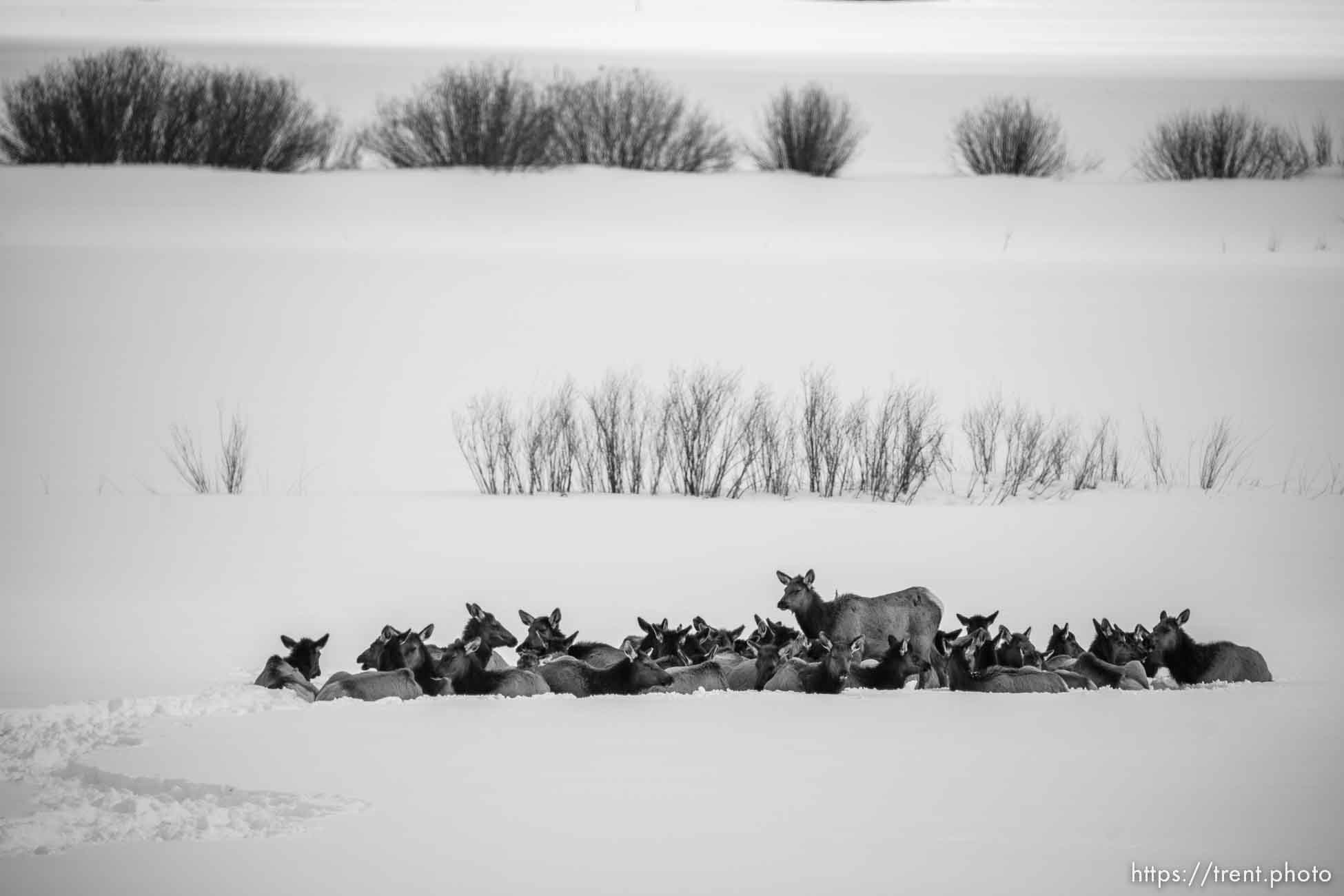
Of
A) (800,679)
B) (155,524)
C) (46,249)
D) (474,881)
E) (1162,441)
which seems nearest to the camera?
(474,881)

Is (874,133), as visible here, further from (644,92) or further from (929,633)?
(929,633)

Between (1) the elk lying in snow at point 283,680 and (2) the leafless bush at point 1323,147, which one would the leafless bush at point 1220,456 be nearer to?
(2) the leafless bush at point 1323,147

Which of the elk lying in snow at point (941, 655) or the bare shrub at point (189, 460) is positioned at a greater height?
the bare shrub at point (189, 460)

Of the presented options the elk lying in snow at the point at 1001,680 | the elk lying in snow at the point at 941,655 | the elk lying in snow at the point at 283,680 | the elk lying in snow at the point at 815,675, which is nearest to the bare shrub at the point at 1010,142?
the elk lying in snow at the point at 941,655

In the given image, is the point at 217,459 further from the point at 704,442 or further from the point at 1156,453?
the point at 1156,453

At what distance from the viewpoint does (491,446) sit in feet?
50.0

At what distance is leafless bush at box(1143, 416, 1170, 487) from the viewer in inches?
600

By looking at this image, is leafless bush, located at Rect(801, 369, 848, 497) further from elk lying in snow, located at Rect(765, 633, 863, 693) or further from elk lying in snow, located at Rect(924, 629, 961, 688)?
elk lying in snow, located at Rect(765, 633, 863, 693)

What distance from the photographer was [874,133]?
81.0ft

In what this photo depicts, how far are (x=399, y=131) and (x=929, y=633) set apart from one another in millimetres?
16511

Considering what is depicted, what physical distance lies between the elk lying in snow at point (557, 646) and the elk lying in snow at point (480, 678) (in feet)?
1.23

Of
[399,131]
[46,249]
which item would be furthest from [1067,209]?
[46,249]

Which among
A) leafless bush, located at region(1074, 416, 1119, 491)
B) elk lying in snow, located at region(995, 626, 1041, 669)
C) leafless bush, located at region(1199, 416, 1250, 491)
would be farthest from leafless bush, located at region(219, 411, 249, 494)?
leafless bush, located at region(1199, 416, 1250, 491)

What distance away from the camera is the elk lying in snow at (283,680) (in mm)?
8008
